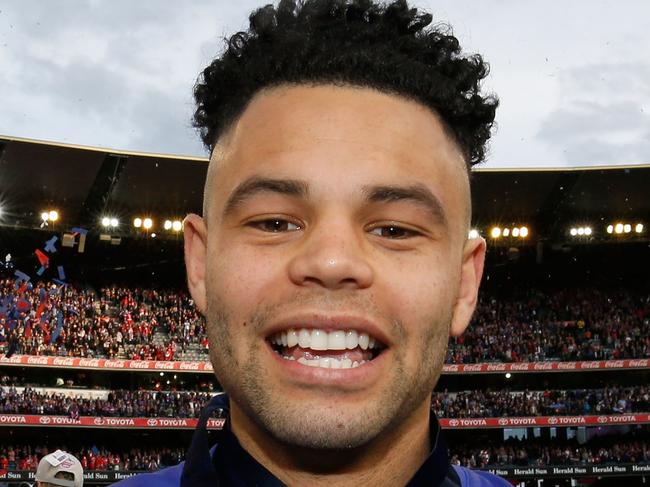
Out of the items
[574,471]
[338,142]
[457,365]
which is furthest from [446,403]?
[338,142]

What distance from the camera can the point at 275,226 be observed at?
72.1 inches

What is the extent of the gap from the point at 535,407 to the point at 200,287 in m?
34.7

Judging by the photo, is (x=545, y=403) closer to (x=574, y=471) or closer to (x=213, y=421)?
(x=574, y=471)

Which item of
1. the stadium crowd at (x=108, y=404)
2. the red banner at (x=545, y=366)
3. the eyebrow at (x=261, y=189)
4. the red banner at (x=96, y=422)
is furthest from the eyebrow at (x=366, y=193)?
the red banner at (x=545, y=366)

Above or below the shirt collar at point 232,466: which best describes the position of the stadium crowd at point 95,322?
below

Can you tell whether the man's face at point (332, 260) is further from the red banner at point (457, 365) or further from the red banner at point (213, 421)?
the red banner at point (457, 365)

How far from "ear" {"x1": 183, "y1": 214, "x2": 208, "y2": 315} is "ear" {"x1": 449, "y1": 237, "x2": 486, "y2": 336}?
2.14 ft

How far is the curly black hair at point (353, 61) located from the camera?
6.39 ft

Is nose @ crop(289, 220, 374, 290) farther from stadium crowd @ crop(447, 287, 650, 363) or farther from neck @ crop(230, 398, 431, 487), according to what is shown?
stadium crowd @ crop(447, 287, 650, 363)

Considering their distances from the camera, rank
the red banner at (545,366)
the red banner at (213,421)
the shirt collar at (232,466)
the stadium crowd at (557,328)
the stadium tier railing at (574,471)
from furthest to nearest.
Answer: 1. the stadium crowd at (557,328)
2. the red banner at (545,366)
3. the stadium tier railing at (574,471)
4. the red banner at (213,421)
5. the shirt collar at (232,466)

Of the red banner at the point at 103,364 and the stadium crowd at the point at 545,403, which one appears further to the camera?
the stadium crowd at the point at 545,403

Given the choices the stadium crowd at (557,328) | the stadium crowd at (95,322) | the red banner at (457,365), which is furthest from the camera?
the stadium crowd at (557,328)

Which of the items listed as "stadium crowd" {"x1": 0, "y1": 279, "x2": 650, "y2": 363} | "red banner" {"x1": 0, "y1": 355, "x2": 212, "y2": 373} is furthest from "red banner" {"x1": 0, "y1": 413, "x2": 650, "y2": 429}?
"stadium crowd" {"x1": 0, "y1": 279, "x2": 650, "y2": 363}

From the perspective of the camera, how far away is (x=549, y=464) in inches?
1287
